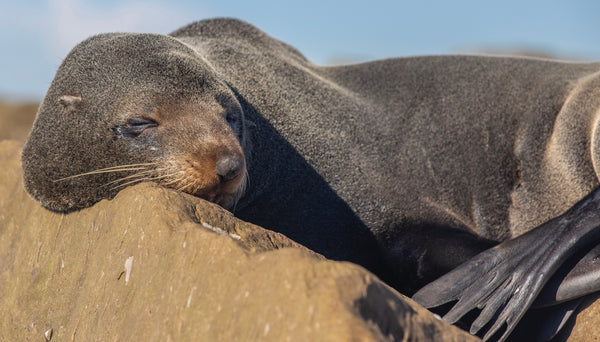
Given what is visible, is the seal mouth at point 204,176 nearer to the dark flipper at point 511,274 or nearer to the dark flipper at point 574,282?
the dark flipper at point 511,274

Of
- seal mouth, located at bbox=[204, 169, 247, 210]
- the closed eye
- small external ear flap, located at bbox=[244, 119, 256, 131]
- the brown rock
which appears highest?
the closed eye

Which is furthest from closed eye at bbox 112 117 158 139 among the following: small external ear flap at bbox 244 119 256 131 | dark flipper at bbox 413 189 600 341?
dark flipper at bbox 413 189 600 341

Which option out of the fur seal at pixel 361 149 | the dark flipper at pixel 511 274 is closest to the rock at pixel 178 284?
the fur seal at pixel 361 149

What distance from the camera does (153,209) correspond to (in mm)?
3416

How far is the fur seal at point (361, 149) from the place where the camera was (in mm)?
3984

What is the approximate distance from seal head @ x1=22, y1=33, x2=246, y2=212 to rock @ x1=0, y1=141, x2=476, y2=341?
0.18 metres

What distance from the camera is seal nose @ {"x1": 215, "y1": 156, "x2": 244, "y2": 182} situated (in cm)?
367

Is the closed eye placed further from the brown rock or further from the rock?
the brown rock

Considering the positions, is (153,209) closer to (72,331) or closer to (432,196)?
(72,331)

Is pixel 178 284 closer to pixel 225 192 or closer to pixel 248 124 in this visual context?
pixel 225 192

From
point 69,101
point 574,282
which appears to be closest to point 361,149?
point 574,282

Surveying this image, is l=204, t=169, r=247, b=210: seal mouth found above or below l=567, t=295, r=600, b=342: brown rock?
above

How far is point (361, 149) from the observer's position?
5.41 meters

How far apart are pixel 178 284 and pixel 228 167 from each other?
0.89 meters
